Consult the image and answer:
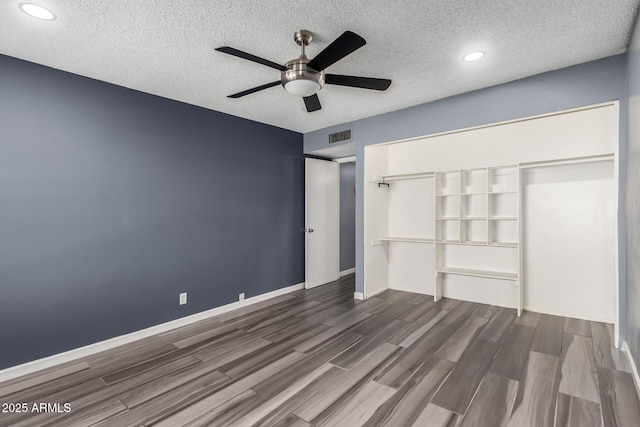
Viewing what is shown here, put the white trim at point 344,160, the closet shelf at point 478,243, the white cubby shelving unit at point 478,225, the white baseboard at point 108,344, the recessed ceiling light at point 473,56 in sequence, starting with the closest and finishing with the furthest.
→ the white baseboard at point 108,344, the recessed ceiling light at point 473,56, the closet shelf at point 478,243, the white cubby shelving unit at point 478,225, the white trim at point 344,160

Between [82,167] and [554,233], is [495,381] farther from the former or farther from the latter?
[82,167]

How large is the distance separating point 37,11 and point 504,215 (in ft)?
16.2

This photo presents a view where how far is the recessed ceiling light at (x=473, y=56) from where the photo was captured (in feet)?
8.68

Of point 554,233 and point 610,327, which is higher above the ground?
point 554,233

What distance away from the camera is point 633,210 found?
7.55 feet

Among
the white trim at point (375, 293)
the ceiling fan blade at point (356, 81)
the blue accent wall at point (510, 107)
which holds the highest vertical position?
the blue accent wall at point (510, 107)

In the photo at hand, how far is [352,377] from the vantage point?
2.40 m

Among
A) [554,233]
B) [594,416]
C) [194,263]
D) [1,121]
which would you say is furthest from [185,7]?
[554,233]

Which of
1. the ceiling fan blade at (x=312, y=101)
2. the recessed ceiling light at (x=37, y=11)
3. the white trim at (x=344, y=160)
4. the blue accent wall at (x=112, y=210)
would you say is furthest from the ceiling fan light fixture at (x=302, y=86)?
the white trim at (x=344, y=160)

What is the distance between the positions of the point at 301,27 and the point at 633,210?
2.88 meters

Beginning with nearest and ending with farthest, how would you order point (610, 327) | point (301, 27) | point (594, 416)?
1. point (594, 416)
2. point (301, 27)
3. point (610, 327)

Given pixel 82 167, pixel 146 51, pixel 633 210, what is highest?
pixel 146 51

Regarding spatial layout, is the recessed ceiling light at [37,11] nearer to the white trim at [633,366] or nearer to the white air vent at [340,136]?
the white air vent at [340,136]

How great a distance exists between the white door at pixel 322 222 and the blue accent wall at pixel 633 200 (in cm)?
380
